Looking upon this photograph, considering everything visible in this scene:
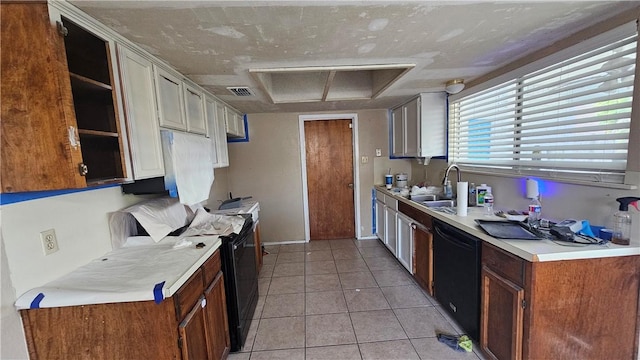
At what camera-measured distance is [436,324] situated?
2.06 m

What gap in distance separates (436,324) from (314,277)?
134 centimetres

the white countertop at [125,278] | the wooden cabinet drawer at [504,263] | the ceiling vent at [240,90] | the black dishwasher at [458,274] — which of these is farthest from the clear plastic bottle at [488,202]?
the ceiling vent at [240,90]

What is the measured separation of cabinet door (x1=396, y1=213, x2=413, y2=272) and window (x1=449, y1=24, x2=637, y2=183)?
0.93 metres

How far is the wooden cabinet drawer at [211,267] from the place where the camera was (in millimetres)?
1513

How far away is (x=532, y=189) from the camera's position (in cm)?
182

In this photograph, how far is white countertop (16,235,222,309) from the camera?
41.8 inches

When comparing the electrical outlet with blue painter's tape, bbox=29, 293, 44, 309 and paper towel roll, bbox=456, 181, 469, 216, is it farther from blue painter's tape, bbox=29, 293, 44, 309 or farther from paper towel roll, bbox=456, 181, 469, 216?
paper towel roll, bbox=456, 181, 469, 216

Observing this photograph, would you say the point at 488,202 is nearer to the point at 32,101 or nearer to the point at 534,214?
the point at 534,214

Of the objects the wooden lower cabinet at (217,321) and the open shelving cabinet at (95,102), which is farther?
the wooden lower cabinet at (217,321)

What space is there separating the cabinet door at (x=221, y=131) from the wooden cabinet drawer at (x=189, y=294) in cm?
160

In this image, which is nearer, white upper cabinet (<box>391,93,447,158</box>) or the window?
the window

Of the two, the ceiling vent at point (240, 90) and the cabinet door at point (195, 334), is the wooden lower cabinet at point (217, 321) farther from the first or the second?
the ceiling vent at point (240, 90)

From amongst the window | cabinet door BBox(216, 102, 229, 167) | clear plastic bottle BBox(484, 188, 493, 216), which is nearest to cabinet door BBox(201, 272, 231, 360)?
cabinet door BBox(216, 102, 229, 167)

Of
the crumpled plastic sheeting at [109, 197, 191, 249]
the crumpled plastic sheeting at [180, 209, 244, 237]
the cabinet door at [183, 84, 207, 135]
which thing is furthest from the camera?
the cabinet door at [183, 84, 207, 135]
